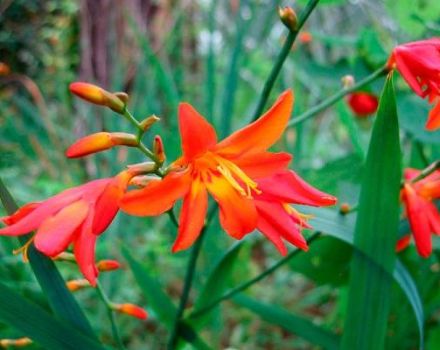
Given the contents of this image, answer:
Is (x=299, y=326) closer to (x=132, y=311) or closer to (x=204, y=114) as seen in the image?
(x=132, y=311)

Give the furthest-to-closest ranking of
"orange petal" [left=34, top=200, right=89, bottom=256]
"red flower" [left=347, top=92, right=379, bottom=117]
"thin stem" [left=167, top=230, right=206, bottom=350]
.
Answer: "red flower" [left=347, top=92, right=379, bottom=117] → "thin stem" [left=167, top=230, right=206, bottom=350] → "orange petal" [left=34, top=200, right=89, bottom=256]

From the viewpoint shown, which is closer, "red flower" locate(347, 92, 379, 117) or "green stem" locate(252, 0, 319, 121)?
"green stem" locate(252, 0, 319, 121)

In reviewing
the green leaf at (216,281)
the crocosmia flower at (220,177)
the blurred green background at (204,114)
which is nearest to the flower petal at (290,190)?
the crocosmia flower at (220,177)

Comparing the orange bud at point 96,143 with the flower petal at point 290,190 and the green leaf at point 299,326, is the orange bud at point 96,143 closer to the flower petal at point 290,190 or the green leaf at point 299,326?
the flower petal at point 290,190

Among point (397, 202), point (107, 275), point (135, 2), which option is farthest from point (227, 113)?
point (135, 2)

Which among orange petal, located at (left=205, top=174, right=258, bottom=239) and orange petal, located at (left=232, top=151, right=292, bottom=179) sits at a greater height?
orange petal, located at (left=232, top=151, right=292, bottom=179)

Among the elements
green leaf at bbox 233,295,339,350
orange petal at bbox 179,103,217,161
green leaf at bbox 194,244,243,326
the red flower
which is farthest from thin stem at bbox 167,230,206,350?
the red flower

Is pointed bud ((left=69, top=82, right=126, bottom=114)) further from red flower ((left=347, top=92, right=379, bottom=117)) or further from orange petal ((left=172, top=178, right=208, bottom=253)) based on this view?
red flower ((left=347, top=92, right=379, bottom=117))
